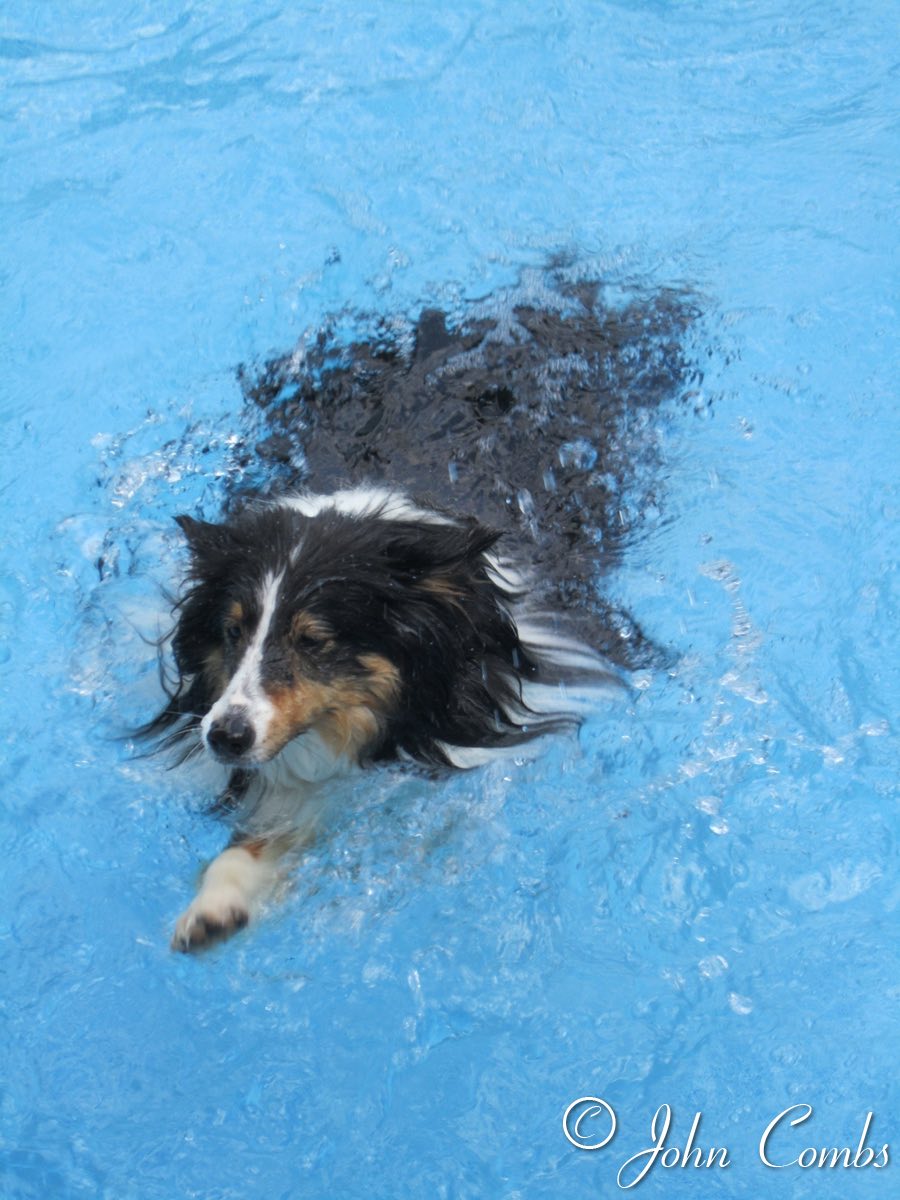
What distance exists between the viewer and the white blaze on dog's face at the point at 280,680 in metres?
3.53

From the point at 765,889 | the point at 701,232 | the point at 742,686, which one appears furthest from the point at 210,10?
the point at 765,889

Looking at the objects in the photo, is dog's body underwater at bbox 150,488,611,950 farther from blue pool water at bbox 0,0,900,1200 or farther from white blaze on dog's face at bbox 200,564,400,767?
blue pool water at bbox 0,0,900,1200

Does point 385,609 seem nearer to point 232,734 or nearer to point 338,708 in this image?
point 338,708

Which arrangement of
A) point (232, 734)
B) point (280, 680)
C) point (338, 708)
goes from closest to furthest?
point (232, 734) → point (280, 680) → point (338, 708)

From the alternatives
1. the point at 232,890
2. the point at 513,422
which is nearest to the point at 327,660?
the point at 232,890

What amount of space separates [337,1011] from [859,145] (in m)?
5.73

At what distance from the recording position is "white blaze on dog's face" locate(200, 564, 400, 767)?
3533 mm

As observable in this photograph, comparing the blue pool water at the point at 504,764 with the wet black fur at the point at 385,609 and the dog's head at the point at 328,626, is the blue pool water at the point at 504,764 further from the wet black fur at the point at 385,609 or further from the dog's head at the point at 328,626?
the dog's head at the point at 328,626

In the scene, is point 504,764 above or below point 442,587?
below

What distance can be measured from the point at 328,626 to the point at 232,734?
43 cm
